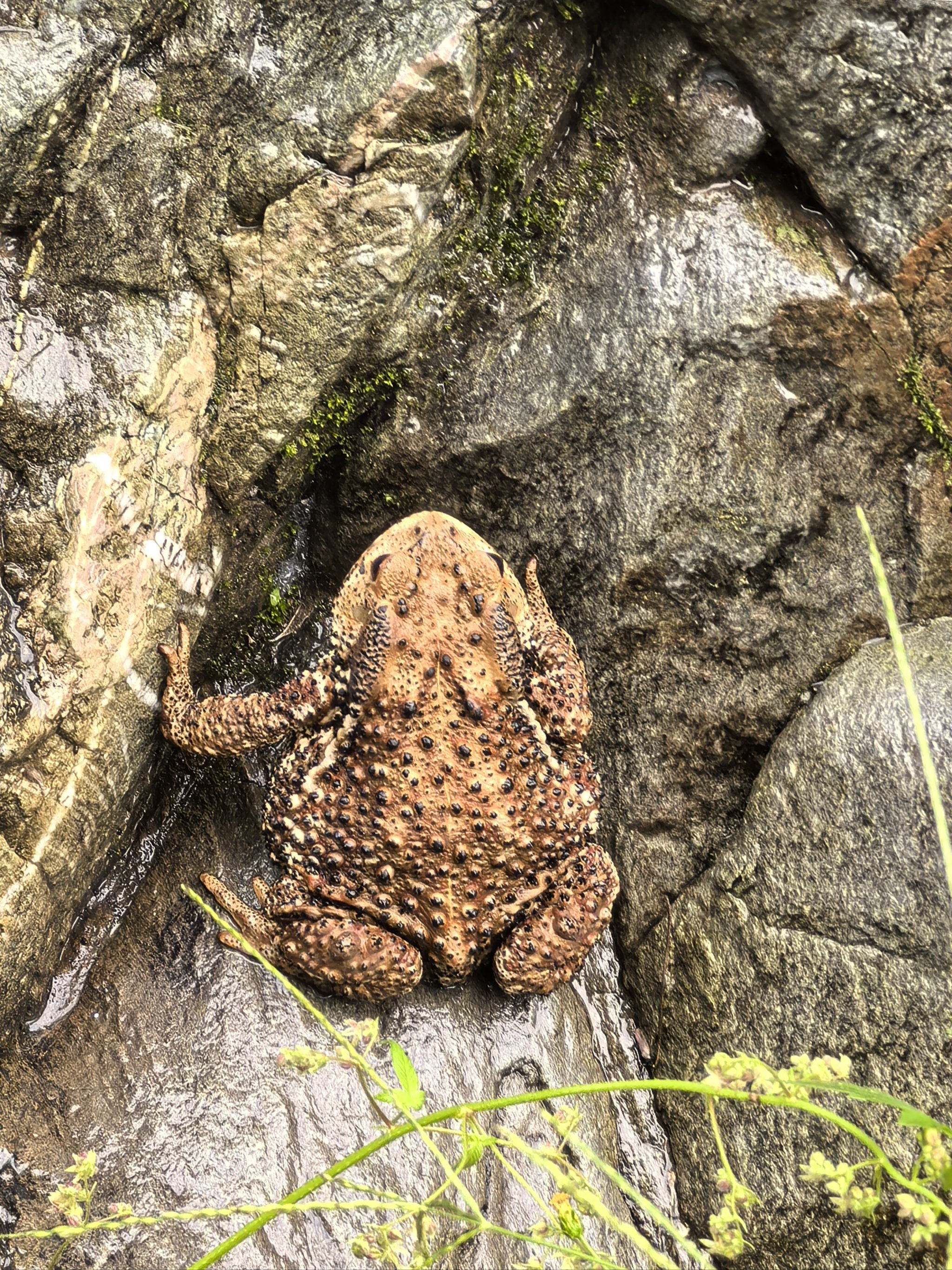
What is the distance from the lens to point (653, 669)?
4137 millimetres

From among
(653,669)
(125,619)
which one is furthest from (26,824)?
(653,669)

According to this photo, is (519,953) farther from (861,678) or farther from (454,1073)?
(861,678)

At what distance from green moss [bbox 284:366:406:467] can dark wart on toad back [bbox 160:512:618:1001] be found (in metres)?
0.48

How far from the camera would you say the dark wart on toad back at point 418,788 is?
355 centimetres

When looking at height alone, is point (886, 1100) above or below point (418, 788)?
below

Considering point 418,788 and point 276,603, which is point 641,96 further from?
point 418,788

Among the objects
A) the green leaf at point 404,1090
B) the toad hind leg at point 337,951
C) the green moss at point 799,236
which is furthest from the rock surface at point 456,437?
the green leaf at point 404,1090

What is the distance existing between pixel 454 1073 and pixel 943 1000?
1684 mm

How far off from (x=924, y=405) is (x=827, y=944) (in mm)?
1907

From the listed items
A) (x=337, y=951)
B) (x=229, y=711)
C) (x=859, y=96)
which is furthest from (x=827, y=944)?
(x=859, y=96)

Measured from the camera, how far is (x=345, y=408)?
388 cm

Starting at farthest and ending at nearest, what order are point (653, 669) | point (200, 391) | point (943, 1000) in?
point (653, 669)
point (200, 391)
point (943, 1000)

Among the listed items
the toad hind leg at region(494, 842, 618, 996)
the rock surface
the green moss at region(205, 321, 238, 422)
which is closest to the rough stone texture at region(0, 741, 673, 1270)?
the rock surface

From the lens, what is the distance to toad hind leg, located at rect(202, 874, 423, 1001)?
356 cm
